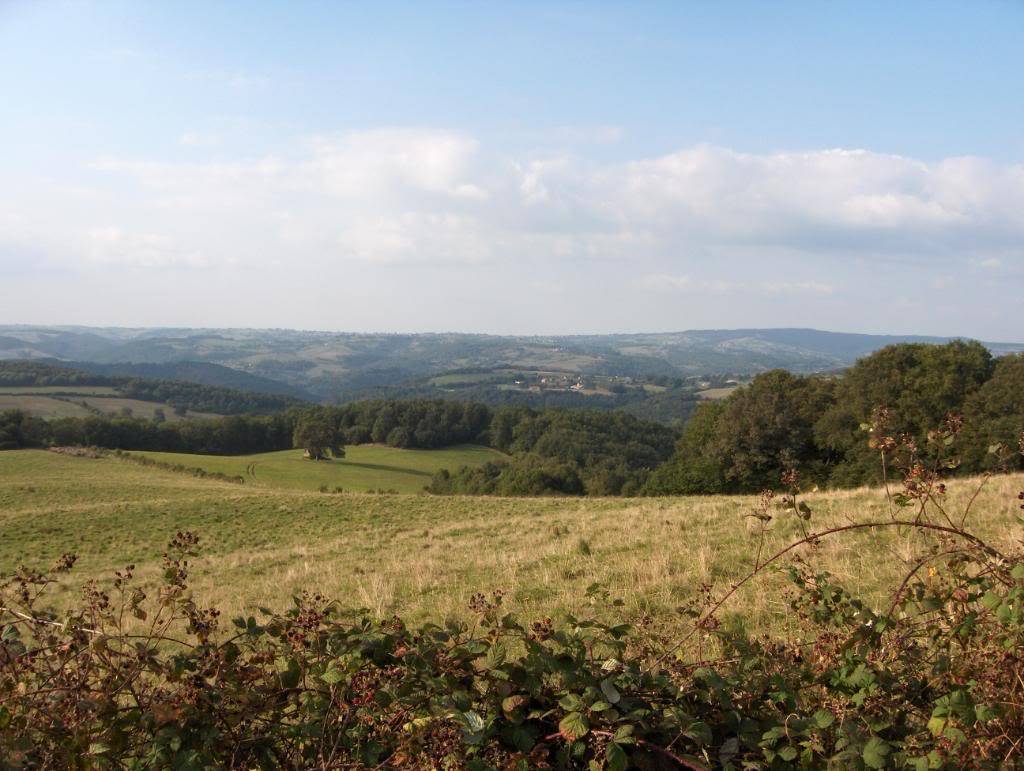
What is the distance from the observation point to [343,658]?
2982mm

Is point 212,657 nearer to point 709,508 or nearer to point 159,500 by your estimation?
point 709,508

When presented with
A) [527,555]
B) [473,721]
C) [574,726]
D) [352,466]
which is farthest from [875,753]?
[352,466]

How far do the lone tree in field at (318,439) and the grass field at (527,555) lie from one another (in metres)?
51.5

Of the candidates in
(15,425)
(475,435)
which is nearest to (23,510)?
(15,425)

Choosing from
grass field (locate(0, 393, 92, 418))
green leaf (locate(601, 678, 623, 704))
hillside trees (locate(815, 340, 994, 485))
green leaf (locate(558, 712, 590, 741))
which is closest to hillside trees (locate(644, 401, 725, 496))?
hillside trees (locate(815, 340, 994, 485))

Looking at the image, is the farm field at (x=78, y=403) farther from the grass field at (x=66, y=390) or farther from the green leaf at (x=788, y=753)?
the green leaf at (x=788, y=753)

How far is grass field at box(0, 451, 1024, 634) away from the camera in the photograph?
6.82 meters

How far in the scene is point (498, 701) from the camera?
2.75m

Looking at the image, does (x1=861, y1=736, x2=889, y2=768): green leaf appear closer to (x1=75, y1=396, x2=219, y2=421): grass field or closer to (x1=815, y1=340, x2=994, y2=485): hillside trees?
(x1=815, y1=340, x2=994, y2=485): hillside trees

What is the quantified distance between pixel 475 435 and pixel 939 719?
101m

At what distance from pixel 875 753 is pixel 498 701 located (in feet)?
4.89

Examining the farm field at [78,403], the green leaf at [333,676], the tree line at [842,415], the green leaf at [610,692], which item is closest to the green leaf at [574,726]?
the green leaf at [610,692]

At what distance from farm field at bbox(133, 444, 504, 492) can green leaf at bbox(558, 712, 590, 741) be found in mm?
56269

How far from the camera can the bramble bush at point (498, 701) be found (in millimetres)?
2512
